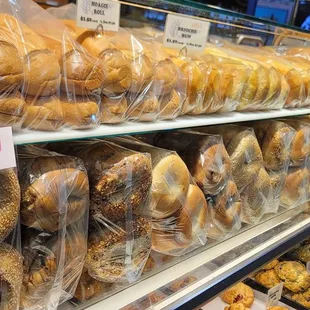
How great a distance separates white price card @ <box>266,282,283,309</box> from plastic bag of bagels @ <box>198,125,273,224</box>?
40 cm

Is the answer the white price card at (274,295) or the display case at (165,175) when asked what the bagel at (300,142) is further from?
the white price card at (274,295)

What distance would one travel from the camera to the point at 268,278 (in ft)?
6.52

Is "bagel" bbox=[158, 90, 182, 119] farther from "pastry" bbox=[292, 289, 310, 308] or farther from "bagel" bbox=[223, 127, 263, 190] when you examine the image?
"pastry" bbox=[292, 289, 310, 308]

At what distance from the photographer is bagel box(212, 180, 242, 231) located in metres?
1.40

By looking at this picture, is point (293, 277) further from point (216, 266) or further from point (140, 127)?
point (140, 127)

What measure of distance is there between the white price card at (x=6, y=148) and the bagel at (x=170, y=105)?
18.0 inches

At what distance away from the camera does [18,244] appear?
0.89m

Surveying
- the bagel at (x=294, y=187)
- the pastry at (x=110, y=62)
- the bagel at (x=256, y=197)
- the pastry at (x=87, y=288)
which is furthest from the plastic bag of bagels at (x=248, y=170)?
the pastry at (x=87, y=288)

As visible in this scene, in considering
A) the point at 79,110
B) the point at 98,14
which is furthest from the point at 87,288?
the point at 98,14

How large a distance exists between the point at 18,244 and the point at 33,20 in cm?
50

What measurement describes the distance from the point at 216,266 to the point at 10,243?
686 mm

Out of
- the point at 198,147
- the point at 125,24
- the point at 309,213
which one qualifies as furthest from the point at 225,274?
the point at 125,24

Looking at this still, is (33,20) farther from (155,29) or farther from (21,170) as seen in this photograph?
(155,29)

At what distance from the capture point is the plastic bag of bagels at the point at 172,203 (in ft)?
3.79
